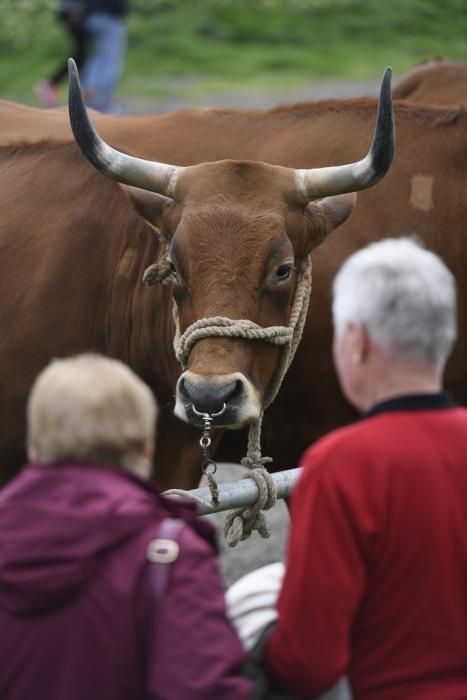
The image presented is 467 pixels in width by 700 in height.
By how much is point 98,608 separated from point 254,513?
152cm

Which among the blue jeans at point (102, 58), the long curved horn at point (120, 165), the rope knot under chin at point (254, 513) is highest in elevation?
the blue jeans at point (102, 58)

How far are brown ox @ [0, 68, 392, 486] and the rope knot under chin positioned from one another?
294 mm

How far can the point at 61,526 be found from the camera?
7.98ft

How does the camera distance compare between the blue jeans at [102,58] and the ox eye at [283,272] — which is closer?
the ox eye at [283,272]

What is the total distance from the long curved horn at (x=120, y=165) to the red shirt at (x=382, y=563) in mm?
2360

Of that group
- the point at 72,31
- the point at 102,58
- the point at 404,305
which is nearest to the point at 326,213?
the point at 404,305

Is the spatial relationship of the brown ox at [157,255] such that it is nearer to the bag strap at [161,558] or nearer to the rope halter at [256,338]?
the rope halter at [256,338]

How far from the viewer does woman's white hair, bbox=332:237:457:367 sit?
8.06ft

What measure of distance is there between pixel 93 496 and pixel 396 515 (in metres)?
0.56

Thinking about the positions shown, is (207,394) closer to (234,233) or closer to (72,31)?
(234,233)

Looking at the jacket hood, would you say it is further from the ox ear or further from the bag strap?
the ox ear

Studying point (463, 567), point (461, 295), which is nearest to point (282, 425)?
point (461, 295)

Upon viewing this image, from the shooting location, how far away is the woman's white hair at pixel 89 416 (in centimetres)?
248

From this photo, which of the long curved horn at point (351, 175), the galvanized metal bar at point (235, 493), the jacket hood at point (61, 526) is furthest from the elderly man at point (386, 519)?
→ the long curved horn at point (351, 175)
